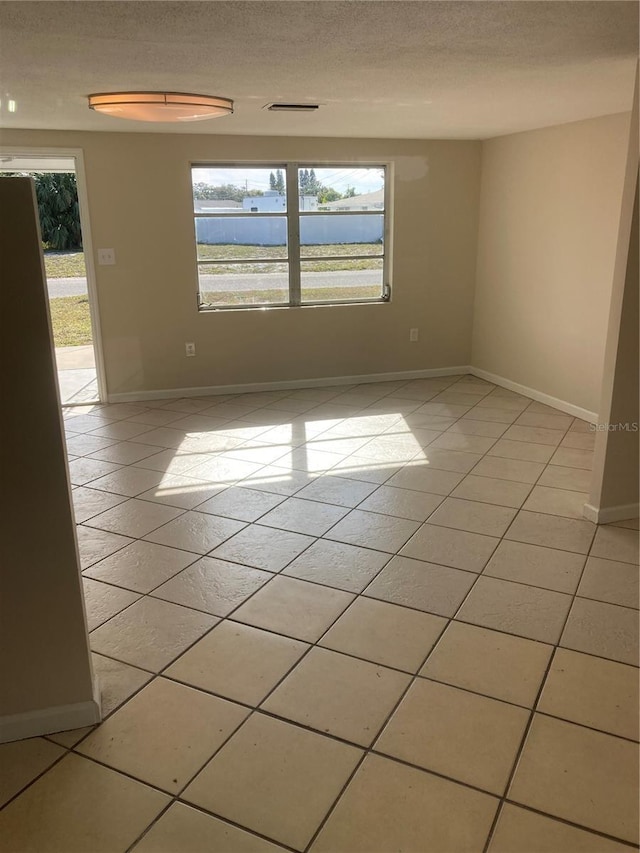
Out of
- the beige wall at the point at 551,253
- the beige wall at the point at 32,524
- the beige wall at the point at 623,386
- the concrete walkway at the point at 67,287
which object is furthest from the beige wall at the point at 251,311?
the concrete walkway at the point at 67,287

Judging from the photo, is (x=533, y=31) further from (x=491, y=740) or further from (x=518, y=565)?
(x=491, y=740)

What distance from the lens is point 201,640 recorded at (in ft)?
7.64

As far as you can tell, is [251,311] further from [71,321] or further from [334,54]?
[71,321]

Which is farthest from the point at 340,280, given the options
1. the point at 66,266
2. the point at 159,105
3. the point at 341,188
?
the point at 66,266

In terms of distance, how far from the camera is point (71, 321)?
361 inches

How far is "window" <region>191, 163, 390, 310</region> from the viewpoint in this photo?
5434 millimetres

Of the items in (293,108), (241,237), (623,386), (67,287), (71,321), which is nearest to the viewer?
(623,386)

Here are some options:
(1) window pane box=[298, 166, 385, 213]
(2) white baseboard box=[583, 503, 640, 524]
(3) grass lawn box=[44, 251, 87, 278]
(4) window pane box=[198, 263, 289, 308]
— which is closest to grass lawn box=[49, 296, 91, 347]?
(3) grass lawn box=[44, 251, 87, 278]

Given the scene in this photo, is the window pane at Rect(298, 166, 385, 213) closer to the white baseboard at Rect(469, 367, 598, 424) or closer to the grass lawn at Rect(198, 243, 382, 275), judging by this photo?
the grass lawn at Rect(198, 243, 382, 275)

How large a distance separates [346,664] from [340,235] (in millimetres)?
4357

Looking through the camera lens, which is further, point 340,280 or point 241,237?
point 340,280

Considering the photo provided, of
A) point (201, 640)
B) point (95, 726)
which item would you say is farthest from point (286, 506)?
point (95, 726)

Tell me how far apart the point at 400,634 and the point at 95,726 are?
105 centimetres

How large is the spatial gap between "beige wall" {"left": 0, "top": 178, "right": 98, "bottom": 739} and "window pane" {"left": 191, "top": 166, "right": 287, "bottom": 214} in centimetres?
397
